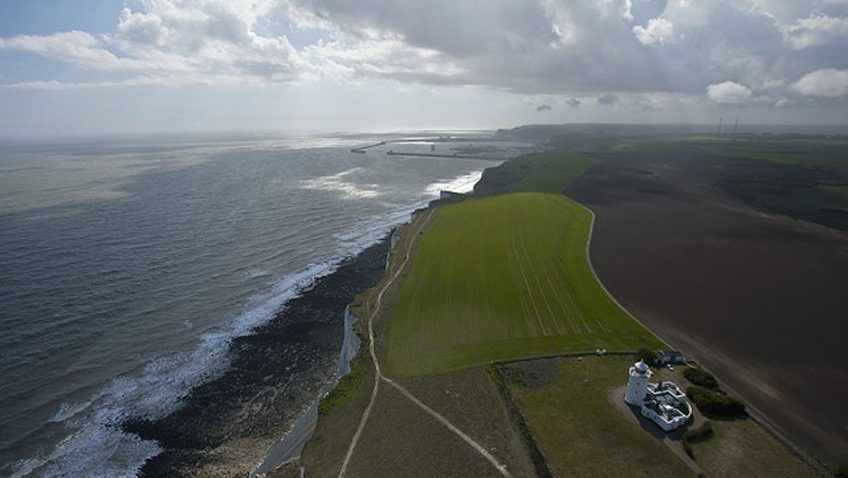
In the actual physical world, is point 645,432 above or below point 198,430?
above

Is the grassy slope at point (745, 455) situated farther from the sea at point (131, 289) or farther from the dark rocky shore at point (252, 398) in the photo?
the sea at point (131, 289)

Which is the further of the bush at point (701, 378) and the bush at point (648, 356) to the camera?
the bush at point (648, 356)

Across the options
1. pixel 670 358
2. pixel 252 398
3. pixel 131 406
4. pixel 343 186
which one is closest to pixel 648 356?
pixel 670 358

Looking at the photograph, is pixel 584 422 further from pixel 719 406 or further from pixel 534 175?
pixel 534 175

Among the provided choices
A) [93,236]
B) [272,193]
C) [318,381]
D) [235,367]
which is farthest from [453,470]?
[272,193]

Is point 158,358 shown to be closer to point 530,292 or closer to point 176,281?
point 176,281

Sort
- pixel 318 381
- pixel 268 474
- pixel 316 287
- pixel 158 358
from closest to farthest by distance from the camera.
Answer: pixel 268 474, pixel 318 381, pixel 158 358, pixel 316 287

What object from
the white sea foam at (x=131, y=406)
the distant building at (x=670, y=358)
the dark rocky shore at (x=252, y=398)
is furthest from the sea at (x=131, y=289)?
the distant building at (x=670, y=358)
